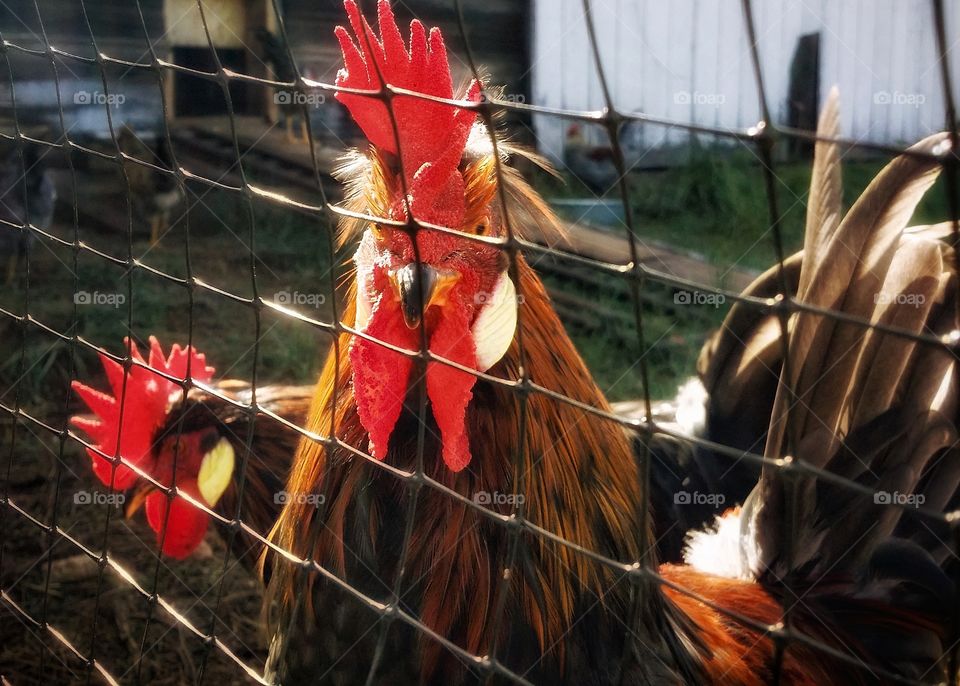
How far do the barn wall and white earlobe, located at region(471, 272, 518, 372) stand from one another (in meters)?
5.13

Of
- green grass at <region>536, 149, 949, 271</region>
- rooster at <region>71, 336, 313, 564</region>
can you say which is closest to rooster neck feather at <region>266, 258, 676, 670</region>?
rooster at <region>71, 336, 313, 564</region>

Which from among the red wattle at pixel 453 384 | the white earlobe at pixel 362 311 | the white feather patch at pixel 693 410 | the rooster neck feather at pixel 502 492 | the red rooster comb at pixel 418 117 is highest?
the red rooster comb at pixel 418 117

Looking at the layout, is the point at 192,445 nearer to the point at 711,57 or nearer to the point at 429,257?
the point at 429,257

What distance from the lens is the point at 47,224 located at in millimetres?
5559

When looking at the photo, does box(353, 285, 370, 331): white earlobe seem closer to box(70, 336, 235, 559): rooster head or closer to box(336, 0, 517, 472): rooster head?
box(336, 0, 517, 472): rooster head

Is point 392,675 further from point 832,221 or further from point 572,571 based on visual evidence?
point 832,221

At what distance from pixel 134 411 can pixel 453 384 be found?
4.86 feet

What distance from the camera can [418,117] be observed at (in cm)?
156

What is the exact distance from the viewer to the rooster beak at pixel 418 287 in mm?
1466

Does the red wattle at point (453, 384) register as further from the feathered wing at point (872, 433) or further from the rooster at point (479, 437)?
the feathered wing at point (872, 433)

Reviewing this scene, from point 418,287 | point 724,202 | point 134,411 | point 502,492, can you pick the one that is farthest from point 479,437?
point 724,202

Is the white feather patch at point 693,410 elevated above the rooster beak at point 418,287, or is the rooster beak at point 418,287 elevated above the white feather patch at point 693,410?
the rooster beak at point 418,287

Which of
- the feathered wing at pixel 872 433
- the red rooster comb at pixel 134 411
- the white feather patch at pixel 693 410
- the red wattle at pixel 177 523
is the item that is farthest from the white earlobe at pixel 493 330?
the red wattle at pixel 177 523

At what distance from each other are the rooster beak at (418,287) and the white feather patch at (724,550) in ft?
2.86
